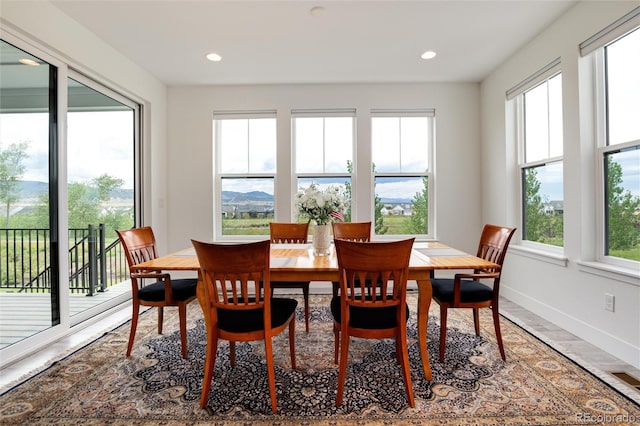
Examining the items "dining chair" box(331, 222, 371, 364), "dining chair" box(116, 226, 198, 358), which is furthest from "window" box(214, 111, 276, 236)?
"dining chair" box(116, 226, 198, 358)

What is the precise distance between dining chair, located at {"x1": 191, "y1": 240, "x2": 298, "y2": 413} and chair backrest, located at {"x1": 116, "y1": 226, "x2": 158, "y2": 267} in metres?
0.90

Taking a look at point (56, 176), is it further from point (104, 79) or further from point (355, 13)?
point (355, 13)

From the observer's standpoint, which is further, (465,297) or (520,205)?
(520,205)

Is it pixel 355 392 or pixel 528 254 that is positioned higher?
pixel 528 254

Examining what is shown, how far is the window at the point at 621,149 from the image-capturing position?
2193 mm

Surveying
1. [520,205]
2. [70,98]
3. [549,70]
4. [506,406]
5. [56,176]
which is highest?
[549,70]

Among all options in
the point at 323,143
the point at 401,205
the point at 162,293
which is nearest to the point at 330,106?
the point at 323,143

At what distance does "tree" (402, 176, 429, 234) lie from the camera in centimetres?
413

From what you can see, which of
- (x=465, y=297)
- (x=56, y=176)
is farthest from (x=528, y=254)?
(x=56, y=176)

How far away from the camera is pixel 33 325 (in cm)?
238

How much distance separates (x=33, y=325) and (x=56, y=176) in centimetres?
119

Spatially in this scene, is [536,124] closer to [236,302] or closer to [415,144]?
[415,144]

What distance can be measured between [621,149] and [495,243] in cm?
119

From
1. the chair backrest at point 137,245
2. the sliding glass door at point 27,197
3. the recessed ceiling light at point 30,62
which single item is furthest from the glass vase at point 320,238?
the recessed ceiling light at point 30,62
